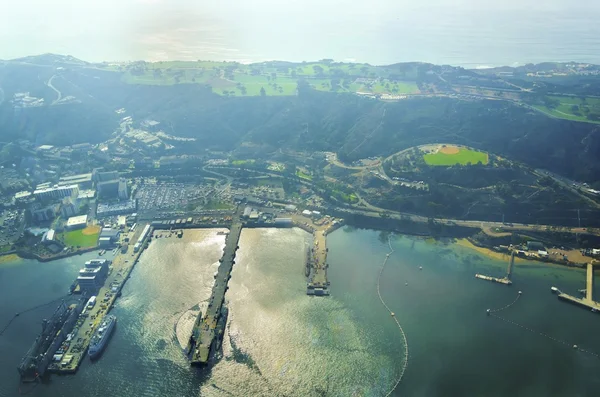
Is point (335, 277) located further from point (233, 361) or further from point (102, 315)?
point (102, 315)

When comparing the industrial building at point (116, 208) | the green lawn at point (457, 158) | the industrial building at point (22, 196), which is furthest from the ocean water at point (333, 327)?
the green lawn at point (457, 158)

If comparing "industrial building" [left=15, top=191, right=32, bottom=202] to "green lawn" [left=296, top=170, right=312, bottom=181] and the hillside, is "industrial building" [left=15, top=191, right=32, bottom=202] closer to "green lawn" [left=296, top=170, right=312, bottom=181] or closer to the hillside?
the hillside

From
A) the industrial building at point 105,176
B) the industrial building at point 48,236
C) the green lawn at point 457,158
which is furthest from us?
the green lawn at point 457,158

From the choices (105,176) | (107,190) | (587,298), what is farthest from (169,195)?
(587,298)

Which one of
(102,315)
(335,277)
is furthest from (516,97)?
(102,315)

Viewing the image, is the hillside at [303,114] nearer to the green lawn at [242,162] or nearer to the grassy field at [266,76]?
the grassy field at [266,76]

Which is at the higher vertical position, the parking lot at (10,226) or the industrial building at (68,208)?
the industrial building at (68,208)
